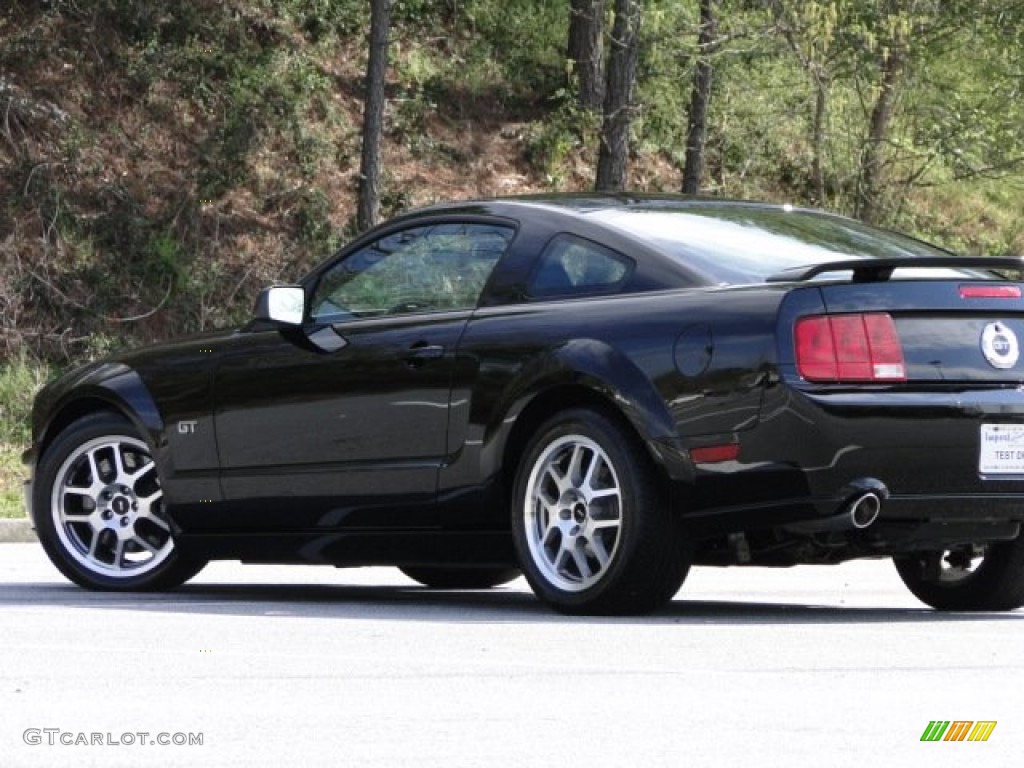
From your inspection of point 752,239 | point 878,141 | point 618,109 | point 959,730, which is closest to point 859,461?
point 752,239

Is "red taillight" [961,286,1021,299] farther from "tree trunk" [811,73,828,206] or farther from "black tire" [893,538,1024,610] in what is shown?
"tree trunk" [811,73,828,206]

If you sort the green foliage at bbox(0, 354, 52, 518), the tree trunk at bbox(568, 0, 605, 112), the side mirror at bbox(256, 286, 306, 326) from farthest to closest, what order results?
the tree trunk at bbox(568, 0, 605, 112), the green foliage at bbox(0, 354, 52, 518), the side mirror at bbox(256, 286, 306, 326)

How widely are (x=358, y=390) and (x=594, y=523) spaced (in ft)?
4.15

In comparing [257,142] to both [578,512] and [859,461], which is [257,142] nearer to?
[578,512]

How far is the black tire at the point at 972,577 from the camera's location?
30.9 feet

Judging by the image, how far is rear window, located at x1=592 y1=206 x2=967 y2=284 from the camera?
344 inches

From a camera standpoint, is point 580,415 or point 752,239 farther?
point 752,239

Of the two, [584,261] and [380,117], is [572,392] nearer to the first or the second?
[584,261]

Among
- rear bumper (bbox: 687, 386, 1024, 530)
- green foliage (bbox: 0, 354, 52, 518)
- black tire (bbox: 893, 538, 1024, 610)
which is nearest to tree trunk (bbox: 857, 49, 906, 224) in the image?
green foliage (bbox: 0, 354, 52, 518)

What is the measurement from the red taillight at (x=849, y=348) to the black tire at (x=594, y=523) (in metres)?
0.72

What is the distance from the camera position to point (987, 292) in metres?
8.58

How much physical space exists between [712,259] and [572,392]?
0.69m

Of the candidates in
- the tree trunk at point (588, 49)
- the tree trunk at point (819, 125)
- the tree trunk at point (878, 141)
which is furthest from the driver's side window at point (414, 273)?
the tree trunk at point (588, 49)

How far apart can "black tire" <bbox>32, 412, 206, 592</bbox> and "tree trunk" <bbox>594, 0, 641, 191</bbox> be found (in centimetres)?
1674
